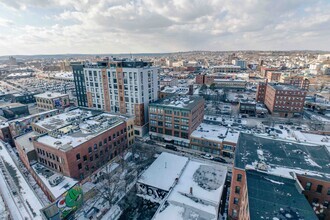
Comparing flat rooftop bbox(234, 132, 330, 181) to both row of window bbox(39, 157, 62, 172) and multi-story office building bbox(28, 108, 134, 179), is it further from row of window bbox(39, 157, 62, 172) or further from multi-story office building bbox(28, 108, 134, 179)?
row of window bbox(39, 157, 62, 172)

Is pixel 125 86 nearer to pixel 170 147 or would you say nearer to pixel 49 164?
pixel 170 147

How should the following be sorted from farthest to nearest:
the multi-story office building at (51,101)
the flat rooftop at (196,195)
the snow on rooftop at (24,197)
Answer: the multi-story office building at (51,101), the snow on rooftop at (24,197), the flat rooftop at (196,195)

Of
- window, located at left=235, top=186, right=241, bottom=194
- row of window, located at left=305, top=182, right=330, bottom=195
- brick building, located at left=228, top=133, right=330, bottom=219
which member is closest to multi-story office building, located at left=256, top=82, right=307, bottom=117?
brick building, located at left=228, top=133, right=330, bottom=219

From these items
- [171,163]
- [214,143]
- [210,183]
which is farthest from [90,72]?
[210,183]

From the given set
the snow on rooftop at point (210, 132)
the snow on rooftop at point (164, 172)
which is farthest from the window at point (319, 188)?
the snow on rooftop at point (210, 132)

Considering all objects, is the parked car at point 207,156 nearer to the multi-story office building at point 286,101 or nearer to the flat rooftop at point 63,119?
the flat rooftop at point 63,119

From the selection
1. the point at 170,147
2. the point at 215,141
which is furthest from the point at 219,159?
the point at 170,147

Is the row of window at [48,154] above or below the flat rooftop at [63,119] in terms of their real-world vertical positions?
below
